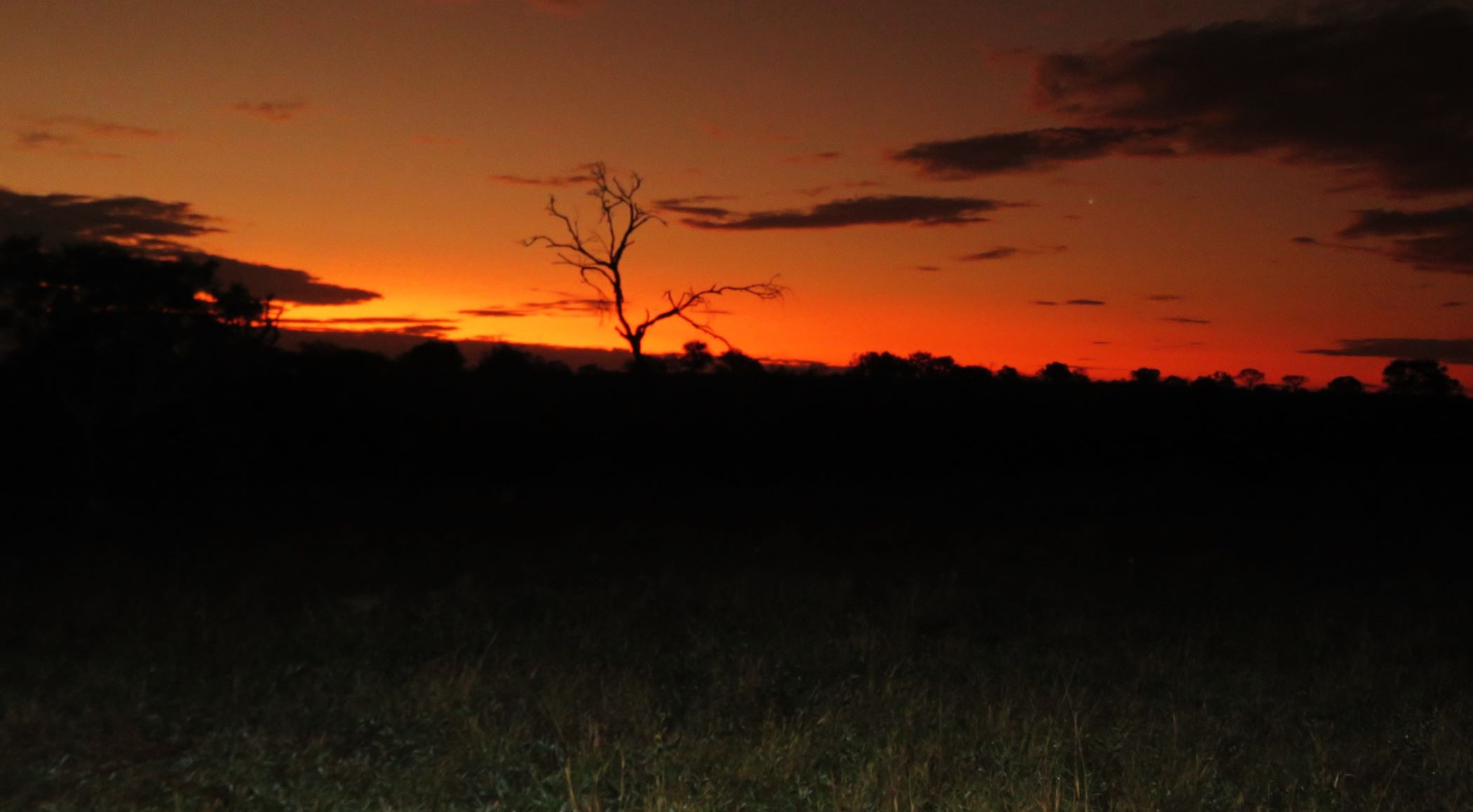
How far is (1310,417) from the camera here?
50250 millimetres

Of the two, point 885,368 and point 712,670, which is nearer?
point 712,670

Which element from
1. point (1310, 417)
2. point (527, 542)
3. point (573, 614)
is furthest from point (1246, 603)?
point (1310, 417)

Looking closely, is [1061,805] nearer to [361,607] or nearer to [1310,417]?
[361,607]

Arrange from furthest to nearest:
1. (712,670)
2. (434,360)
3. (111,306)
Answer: (434,360) < (111,306) < (712,670)

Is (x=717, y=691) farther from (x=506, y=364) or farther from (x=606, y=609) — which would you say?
(x=506, y=364)

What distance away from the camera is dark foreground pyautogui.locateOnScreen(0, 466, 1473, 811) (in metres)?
7.71

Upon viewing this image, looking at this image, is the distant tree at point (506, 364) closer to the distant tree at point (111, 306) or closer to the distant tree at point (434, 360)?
the distant tree at point (434, 360)

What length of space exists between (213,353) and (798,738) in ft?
49.7

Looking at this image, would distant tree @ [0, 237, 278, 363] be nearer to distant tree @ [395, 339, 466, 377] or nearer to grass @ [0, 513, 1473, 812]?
grass @ [0, 513, 1473, 812]

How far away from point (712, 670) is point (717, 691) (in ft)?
2.06

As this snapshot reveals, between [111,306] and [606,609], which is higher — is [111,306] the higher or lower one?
the higher one

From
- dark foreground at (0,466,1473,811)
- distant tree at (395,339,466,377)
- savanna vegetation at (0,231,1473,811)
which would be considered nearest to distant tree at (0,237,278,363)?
savanna vegetation at (0,231,1473,811)

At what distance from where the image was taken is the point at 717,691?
10.0m

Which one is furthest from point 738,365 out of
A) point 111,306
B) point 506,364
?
point 111,306
